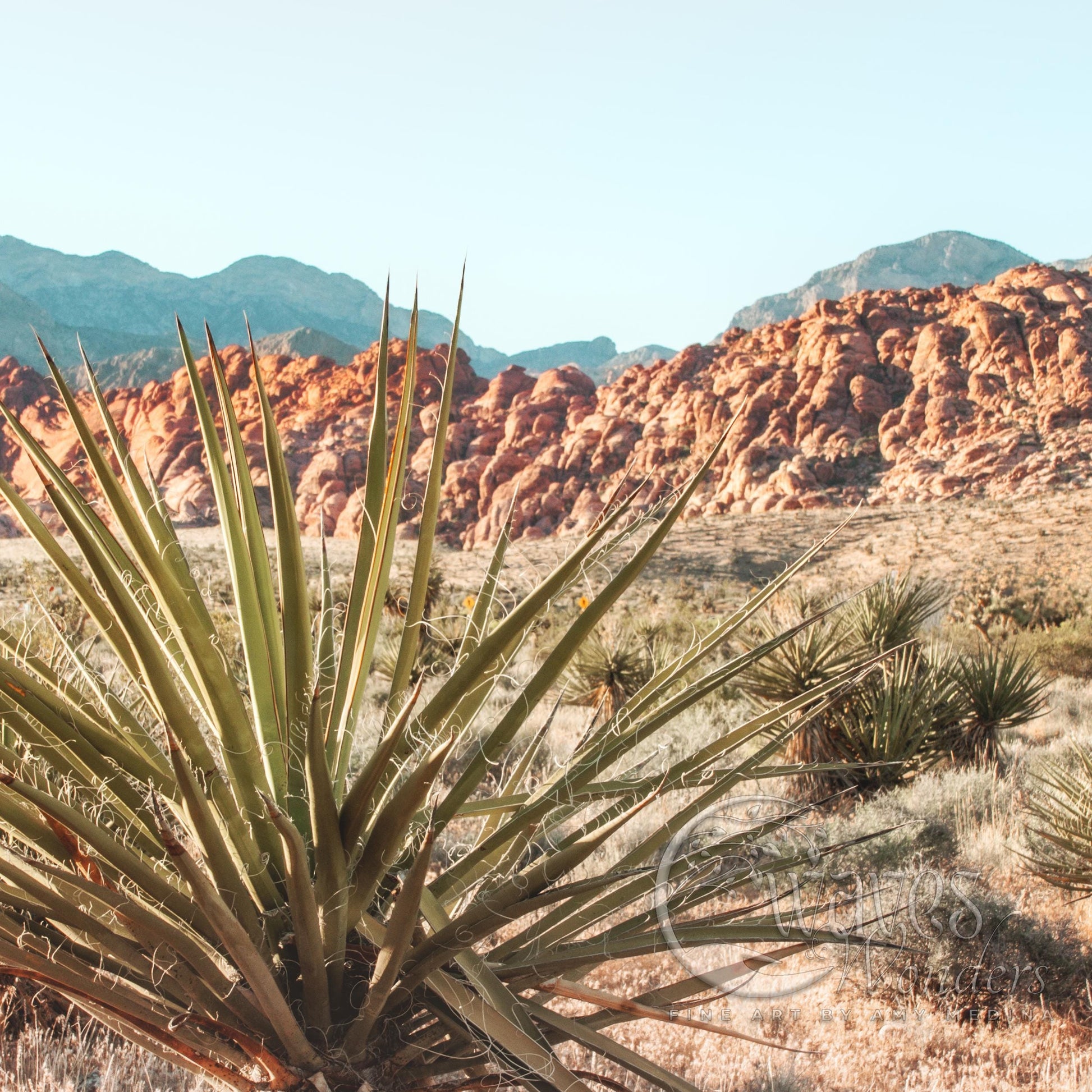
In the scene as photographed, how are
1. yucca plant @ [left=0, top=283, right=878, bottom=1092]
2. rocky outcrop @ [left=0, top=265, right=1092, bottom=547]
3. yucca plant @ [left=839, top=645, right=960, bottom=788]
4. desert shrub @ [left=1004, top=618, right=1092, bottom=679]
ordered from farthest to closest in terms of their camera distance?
1. rocky outcrop @ [left=0, top=265, right=1092, bottom=547]
2. desert shrub @ [left=1004, top=618, right=1092, bottom=679]
3. yucca plant @ [left=839, top=645, right=960, bottom=788]
4. yucca plant @ [left=0, top=283, right=878, bottom=1092]

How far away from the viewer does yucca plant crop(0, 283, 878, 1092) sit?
4.88 ft

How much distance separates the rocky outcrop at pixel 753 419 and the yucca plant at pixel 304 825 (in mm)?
39204

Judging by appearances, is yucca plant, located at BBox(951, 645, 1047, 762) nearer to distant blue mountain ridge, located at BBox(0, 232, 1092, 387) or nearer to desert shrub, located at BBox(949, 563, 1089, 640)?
desert shrub, located at BBox(949, 563, 1089, 640)

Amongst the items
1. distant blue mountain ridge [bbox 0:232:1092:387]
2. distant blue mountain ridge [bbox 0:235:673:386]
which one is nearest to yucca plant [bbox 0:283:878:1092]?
distant blue mountain ridge [bbox 0:235:673:386]

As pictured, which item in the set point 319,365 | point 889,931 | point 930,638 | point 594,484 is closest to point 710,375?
point 594,484

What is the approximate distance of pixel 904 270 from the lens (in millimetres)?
160125

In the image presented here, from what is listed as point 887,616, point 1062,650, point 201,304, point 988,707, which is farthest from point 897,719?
point 201,304

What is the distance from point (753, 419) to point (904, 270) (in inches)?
4953

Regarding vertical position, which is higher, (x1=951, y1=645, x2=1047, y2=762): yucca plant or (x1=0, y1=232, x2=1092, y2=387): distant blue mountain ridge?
(x1=0, y1=232, x2=1092, y2=387): distant blue mountain ridge

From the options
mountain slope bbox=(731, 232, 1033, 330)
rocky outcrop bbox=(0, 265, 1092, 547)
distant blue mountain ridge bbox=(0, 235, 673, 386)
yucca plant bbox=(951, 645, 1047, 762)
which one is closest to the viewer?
yucca plant bbox=(951, 645, 1047, 762)

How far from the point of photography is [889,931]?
11.9 feet

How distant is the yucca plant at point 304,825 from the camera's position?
4.88 ft

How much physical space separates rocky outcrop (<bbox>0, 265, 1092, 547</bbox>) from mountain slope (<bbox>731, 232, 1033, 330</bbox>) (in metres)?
99.9

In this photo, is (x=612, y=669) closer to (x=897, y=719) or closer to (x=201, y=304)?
(x=897, y=719)
